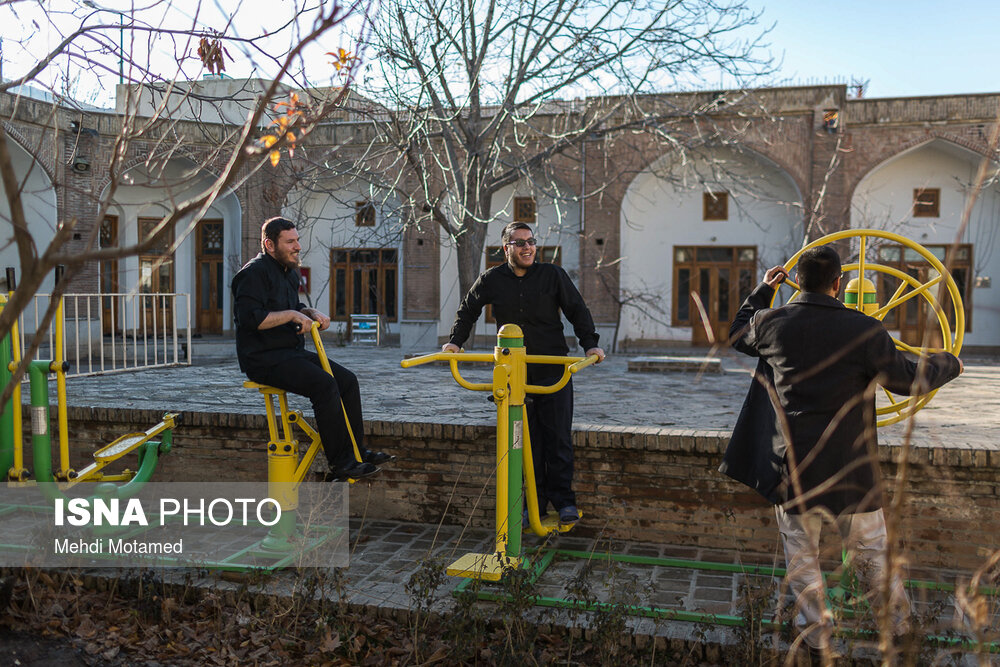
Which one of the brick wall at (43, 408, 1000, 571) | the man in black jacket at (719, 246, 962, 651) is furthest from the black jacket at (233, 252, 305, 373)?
the man in black jacket at (719, 246, 962, 651)

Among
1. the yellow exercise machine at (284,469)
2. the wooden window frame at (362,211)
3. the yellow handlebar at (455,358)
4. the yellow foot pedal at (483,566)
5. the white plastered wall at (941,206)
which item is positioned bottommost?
the yellow foot pedal at (483,566)

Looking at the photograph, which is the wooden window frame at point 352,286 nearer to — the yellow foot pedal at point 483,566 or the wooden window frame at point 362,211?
the wooden window frame at point 362,211

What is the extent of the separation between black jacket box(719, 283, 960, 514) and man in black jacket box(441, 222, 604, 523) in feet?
4.94

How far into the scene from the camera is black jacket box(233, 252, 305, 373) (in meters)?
4.57

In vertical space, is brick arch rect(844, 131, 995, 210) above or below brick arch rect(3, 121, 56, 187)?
above

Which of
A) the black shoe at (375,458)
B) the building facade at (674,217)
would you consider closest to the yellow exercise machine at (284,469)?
the black shoe at (375,458)

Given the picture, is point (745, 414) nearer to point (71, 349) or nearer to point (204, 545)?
point (204, 545)

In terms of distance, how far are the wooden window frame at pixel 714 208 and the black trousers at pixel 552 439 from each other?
63.7 feet

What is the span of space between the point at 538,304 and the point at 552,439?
0.82 m

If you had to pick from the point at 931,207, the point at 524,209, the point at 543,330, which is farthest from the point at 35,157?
the point at 931,207

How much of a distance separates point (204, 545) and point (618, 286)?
19.0 m

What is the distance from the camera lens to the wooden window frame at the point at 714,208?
23125mm

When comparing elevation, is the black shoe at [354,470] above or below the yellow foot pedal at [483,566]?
above

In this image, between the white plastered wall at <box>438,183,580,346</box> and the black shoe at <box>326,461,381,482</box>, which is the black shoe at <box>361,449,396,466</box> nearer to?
the black shoe at <box>326,461,381,482</box>
